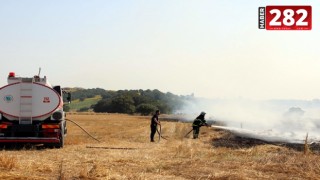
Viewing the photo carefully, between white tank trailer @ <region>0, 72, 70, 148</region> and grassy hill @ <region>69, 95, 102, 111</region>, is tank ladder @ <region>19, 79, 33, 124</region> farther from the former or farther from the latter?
grassy hill @ <region>69, 95, 102, 111</region>

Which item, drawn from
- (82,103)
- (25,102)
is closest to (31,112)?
(25,102)

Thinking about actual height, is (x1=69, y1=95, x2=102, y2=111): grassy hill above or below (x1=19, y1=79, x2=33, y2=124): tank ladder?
above

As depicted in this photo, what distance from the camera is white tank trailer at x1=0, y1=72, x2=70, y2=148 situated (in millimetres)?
19719

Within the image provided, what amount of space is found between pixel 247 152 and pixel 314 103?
101073 mm

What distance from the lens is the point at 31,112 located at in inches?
788

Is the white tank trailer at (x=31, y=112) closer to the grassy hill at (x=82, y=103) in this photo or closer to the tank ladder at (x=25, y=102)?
the tank ladder at (x=25, y=102)

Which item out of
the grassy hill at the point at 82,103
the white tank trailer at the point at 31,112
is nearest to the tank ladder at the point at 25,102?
the white tank trailer at the point at 31,112

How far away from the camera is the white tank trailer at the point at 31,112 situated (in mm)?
19719

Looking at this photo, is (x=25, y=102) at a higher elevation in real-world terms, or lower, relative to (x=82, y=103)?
lower

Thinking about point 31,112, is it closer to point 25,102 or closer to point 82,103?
point 25,102

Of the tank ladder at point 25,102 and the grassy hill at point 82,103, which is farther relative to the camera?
the grassy hill at point 82,103

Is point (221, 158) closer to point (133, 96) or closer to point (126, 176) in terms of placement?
point (126, 176)

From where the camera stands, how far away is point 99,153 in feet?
58.5

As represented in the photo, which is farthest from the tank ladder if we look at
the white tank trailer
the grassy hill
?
the grassy hill
